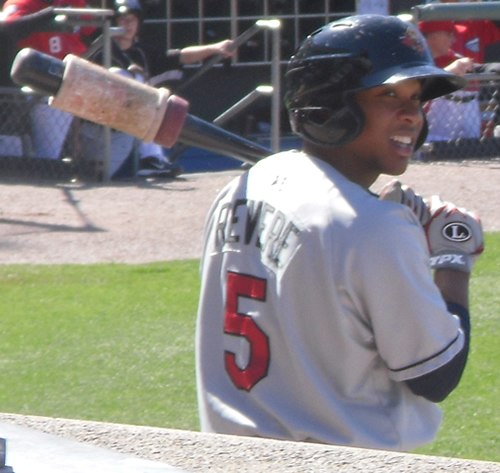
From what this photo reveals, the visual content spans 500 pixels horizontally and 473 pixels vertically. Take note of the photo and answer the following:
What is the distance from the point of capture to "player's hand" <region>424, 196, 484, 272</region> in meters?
2.78

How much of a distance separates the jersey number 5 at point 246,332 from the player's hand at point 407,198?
1.07 feet

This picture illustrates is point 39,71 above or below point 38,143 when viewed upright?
above

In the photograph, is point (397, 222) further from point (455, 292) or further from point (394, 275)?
point (455, 292)

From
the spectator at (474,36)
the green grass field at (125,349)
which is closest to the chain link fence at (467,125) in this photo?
the spectator at (474,36)

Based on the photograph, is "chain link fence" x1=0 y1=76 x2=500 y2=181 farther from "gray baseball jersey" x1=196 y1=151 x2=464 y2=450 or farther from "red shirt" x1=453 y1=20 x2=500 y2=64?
"gray baseball jersey" x1=196 y1=151 x2=464 y2=450

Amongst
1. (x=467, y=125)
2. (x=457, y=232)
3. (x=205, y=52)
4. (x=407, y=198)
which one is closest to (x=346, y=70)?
(x=407, y=198)

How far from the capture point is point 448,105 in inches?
467

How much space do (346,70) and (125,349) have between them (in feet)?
12.9

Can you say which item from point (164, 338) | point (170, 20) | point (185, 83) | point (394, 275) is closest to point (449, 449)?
point (164, 338)

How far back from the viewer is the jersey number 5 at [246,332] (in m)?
2.63

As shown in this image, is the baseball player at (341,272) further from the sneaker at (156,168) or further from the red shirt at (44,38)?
the sneaker at (156,168)

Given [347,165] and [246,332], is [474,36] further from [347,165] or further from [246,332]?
[246,332]

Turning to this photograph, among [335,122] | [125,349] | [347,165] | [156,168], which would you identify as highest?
[335,122]

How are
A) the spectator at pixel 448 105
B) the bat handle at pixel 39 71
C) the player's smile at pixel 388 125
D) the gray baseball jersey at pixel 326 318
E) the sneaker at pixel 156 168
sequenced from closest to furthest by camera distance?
the gray baseball jersey at pixel 326 318 → the bat handle at pixel 39 71 → the player's smile at pixel 388 125 → the sneaker at pixel 156 168 → the spectator at pixel 448 105
